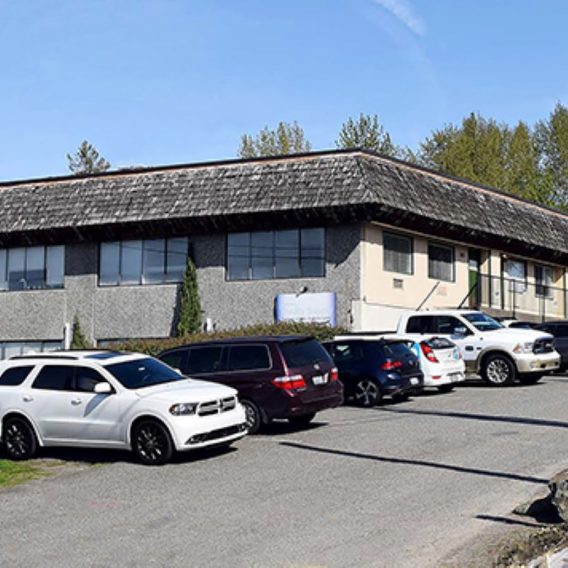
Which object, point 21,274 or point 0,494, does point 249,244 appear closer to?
point 21,274

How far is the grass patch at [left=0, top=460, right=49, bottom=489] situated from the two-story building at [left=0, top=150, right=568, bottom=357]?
16462 mm

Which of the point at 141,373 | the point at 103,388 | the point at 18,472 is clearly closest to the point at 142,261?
the point at 141,373

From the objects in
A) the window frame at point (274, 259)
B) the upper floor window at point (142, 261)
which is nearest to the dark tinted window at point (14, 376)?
the window frame at point (274, 259)

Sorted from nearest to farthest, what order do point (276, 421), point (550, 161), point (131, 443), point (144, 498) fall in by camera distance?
point (144, 498), point (131, 443), point (276, 421), point (550, 161)

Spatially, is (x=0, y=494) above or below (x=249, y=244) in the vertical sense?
below

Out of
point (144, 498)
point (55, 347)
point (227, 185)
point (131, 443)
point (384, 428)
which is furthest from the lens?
point (55, 347)

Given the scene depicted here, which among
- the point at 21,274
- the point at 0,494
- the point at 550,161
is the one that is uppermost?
the point at 550,161

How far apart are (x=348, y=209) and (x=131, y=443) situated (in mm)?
16822

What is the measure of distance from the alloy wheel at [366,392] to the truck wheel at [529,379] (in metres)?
5.39

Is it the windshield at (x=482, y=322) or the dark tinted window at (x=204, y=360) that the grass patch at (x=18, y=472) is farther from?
the windshield at (x=482, y=322)

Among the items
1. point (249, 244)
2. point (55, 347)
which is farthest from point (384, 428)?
point (55, 347)

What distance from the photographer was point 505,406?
20812 millimetres

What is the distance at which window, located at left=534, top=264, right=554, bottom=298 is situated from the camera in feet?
139

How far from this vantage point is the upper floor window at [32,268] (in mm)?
36938
